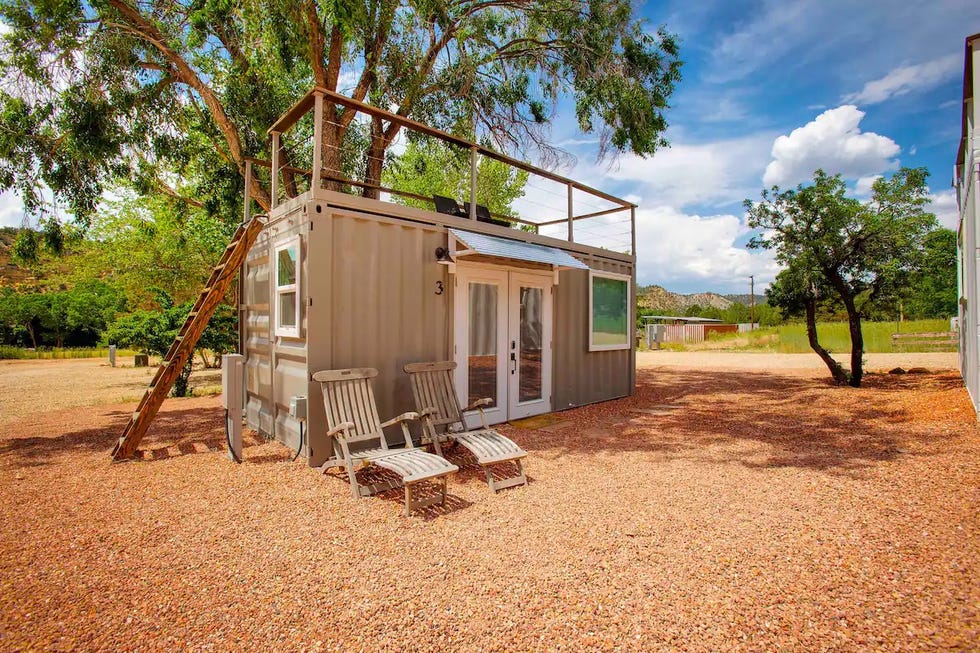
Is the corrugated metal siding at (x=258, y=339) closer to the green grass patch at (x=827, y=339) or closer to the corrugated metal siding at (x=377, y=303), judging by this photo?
the corrugated metal siding at (x=377, y=303)

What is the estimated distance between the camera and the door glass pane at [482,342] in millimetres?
6512

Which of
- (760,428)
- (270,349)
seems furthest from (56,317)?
(760,428)

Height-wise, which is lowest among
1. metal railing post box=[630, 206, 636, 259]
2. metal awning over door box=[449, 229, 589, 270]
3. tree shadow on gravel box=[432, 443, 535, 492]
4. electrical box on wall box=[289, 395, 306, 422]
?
tree shadow on gravel box=[432, 443, 535, 492]

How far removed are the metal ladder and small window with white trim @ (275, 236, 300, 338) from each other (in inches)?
25.6

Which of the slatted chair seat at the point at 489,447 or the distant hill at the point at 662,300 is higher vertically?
the distant hill at the point at 662,300

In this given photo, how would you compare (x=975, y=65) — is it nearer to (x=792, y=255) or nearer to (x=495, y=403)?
(x=792, y=255)

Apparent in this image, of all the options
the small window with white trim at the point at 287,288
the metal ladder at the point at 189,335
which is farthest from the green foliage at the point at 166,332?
the small window with white trim at the point at 287,288

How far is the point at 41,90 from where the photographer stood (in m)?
7.72

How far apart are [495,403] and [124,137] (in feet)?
25.1

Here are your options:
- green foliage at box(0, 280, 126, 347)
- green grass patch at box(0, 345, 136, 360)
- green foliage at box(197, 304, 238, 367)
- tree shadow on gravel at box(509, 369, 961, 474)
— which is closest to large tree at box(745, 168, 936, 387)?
tree shadow on gravel at box(509, 369, 961, 474)

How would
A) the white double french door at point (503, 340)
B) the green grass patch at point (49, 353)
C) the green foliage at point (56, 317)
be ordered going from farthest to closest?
the green foliage at point (56, 317) → the green grass patch at point (49, 353) → the white double french door at point (503, 340)

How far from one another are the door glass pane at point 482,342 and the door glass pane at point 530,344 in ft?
1.93

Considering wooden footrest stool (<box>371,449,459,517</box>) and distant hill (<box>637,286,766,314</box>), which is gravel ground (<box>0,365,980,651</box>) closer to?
wooden footrest stool (<box>371,449,459,517</box>)

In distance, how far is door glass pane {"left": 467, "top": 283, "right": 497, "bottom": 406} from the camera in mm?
6512
